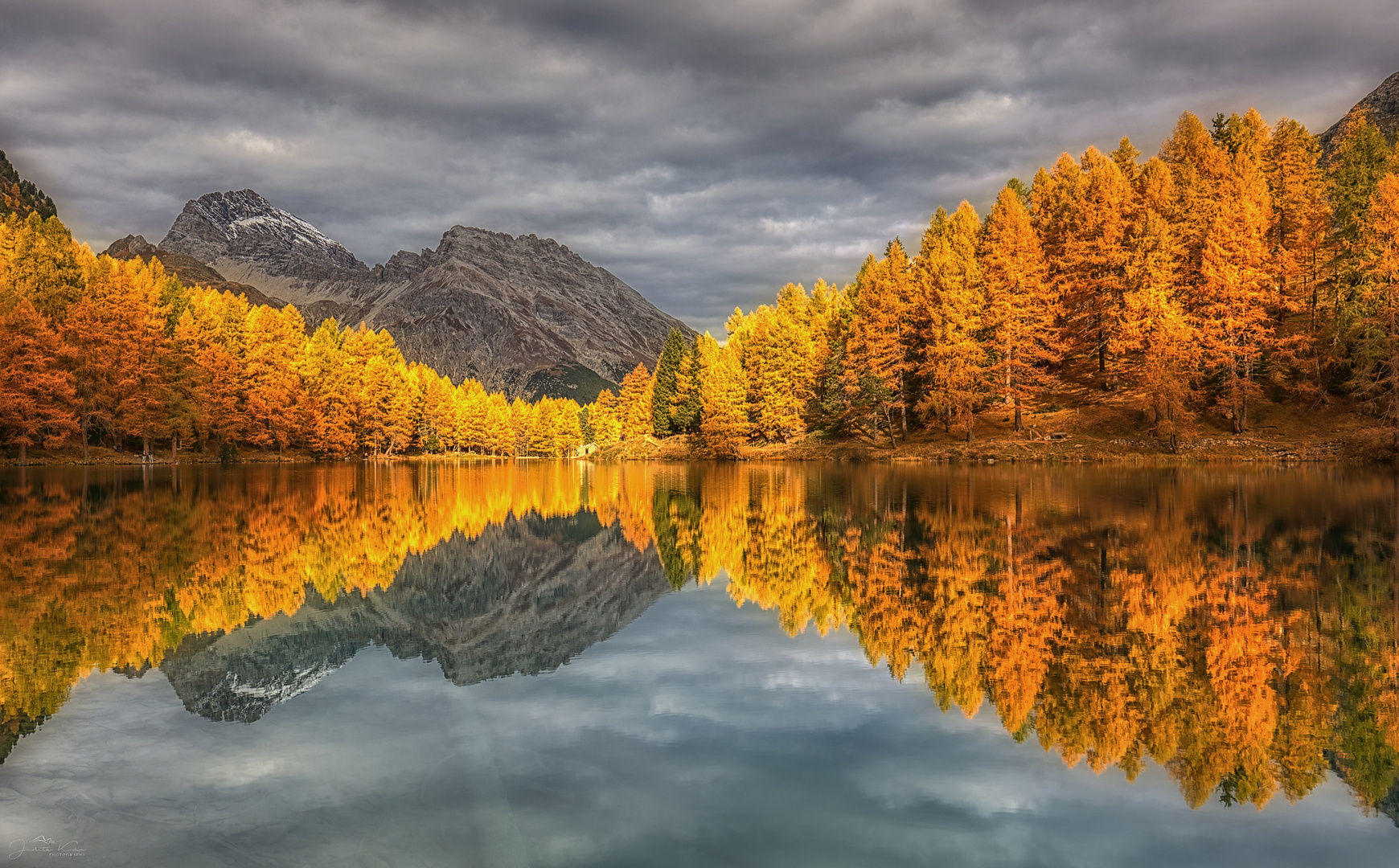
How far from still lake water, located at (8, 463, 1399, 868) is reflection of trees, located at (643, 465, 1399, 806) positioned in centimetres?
6

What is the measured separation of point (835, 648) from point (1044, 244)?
58.3m

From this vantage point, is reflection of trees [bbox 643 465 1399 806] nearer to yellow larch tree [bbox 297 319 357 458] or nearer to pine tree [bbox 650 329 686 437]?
yellow larch tree [bbox 297 319 357 458]

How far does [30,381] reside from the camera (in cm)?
5688

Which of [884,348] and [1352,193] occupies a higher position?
[1352,193]

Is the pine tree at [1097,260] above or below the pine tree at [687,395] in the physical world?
above

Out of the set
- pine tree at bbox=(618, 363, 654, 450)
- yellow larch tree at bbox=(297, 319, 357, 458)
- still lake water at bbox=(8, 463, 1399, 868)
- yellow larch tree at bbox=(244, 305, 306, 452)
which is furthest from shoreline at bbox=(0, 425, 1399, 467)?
pine tree at bbox=(618, 363, 654, 450)

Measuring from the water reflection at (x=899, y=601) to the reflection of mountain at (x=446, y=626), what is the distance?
62mm

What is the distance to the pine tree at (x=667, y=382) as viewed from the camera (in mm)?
97250

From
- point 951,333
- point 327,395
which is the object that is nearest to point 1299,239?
A: point 951,333

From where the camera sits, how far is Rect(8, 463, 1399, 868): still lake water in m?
5.04

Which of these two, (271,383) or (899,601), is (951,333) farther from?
(271,383)
